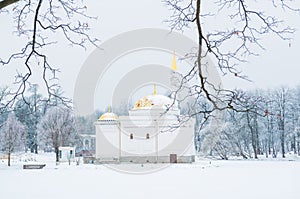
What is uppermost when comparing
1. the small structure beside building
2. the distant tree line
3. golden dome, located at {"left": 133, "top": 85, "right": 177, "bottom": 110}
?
golden dome, located at {"left": 133, "top": 85, "right": 177, "bottom": 110}

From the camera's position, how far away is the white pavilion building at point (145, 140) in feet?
Result: 106

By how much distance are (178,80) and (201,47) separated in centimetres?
53

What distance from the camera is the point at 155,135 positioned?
3231cm

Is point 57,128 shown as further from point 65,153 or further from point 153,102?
point 153,102

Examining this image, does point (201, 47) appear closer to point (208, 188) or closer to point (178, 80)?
point (178, 80)

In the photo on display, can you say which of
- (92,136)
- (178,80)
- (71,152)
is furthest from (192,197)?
(92,136)

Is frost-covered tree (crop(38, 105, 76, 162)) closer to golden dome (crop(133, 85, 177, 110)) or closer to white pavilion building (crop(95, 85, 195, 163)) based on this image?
white pavilion building (crop(95, 85, 195, 163))

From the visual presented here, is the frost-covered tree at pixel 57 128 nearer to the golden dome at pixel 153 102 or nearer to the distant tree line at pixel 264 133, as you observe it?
the golden dome at pixel 153 102

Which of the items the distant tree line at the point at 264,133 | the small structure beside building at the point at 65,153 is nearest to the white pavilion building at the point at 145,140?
the small structure beside building at the point at 65,153

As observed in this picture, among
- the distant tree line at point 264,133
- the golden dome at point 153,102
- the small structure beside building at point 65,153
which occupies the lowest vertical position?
the small structure beside building at point 65,153

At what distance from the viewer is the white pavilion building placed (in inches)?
1273

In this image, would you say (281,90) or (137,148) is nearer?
(137,148)

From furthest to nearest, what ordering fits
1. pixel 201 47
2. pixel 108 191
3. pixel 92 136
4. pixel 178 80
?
pixel 92 136 < pixel 108 191 < pixel 178 80 < pixel 201 47

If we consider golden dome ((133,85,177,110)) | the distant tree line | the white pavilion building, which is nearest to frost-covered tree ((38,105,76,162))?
the white pavilion building
